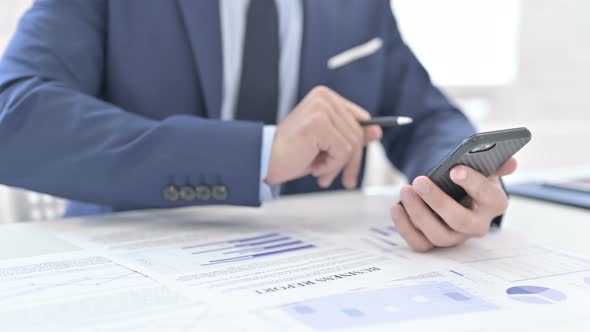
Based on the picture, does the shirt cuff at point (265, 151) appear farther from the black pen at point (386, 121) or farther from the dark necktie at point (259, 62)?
the dark necktie at point (259, 62)

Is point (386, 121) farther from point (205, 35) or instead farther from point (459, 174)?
point (205, 35)

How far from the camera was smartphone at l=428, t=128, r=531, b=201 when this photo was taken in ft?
2.08

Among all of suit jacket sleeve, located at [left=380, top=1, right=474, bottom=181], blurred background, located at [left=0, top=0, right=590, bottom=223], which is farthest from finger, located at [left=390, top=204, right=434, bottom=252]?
blurred background, located at [left=0, top=0, right=590, bottom=223]

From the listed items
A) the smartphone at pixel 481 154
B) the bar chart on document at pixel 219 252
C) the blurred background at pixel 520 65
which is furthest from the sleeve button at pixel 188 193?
the blurred background at pixel 520 65

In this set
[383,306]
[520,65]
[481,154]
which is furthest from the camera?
[520,65]

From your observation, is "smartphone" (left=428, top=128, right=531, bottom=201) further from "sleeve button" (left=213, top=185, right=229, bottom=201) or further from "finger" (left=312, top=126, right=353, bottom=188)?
"sleeve button" (left=213, top=185, right=229, bottom=201)

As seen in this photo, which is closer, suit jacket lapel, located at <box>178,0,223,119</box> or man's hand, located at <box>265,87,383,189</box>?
man's hand, located at <box>265,87,383,189</box>

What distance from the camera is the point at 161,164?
0.83 metres

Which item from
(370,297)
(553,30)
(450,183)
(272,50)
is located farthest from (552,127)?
(370,297)

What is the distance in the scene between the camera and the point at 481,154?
2.19 ft

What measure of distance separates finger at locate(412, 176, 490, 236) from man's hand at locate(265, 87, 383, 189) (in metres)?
0.17

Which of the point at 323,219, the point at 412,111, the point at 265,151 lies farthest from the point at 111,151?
the point at 412,111

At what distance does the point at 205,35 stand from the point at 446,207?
1.74 feet

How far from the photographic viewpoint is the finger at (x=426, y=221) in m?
0.70
